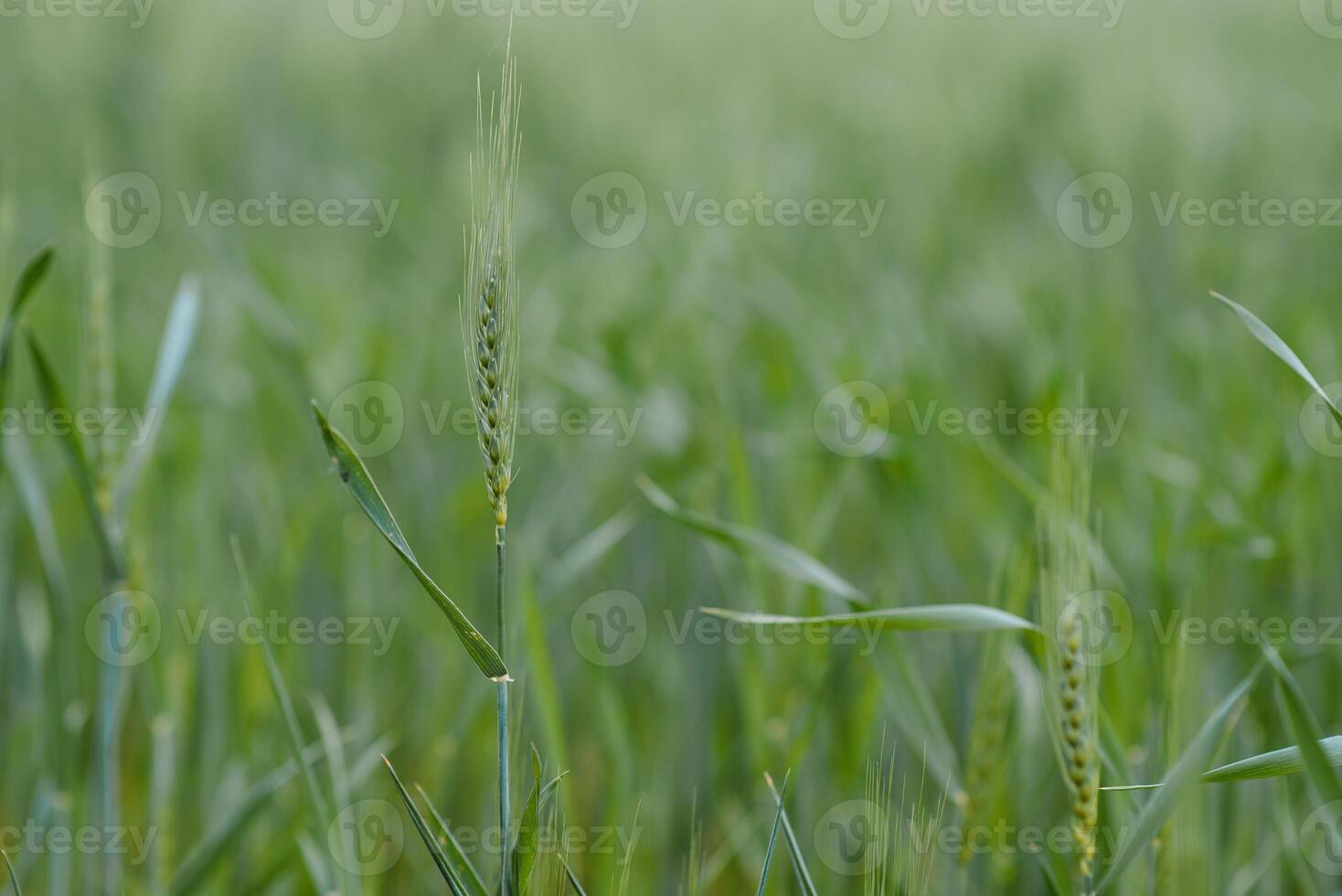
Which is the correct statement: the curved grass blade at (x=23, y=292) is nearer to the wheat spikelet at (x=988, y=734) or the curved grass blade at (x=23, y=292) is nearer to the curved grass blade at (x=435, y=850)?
the curved grass blade at (x=435, y=850)

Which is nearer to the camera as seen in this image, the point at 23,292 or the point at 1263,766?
the point at 1263,766

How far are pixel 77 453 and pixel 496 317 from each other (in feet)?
1.51

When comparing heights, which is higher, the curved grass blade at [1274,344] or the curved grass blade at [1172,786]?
the curved grass blade at [1274,344]

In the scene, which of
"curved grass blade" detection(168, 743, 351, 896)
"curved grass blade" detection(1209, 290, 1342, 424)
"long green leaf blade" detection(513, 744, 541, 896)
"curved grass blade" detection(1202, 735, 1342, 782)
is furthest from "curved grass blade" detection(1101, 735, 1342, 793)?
"curved grass blade" detection(168, 743, 351, 896)

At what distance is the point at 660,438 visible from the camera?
170 cm

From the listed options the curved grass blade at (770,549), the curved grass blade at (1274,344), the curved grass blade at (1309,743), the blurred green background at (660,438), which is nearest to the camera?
the curved grass blade at (1309,743)

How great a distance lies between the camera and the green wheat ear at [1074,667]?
76 cm

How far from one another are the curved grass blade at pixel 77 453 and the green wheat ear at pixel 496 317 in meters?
0.42

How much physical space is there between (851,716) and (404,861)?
2.04 ft

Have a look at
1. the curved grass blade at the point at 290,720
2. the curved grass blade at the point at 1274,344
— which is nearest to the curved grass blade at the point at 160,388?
the curved grass blade at the point at 290,720

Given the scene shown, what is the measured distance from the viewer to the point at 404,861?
1.43 meters

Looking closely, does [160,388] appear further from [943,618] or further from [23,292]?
[943,618]

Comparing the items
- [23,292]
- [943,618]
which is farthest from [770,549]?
[23,292]

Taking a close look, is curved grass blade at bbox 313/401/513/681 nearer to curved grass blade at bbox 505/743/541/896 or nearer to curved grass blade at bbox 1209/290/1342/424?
curved grass blade at bbox 505/743/541/896
